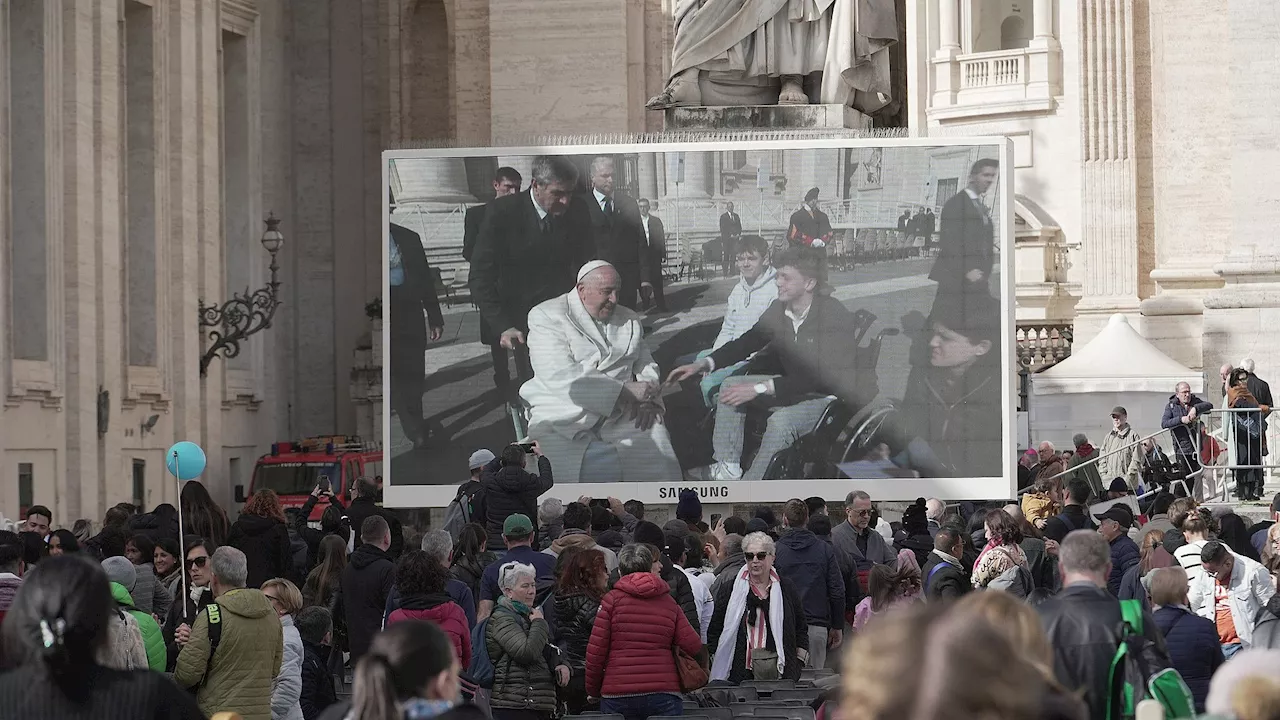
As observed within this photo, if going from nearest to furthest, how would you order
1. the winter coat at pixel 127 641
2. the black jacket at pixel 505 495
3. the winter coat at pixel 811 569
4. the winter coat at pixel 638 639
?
the winter coat at pixel 127 641, the winter coat at pixel 638 639, the winter coat at pixel 811 569, the black jacket at pixel 505 495

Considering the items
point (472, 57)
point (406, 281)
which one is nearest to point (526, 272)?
point (406, 281)

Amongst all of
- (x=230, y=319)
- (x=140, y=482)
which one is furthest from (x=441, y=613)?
(x=230, y=319)

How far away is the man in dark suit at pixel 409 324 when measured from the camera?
1978cm

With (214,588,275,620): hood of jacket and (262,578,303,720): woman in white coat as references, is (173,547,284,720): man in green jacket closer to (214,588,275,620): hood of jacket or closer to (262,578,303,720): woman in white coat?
(214,588,275,620): hood of jacket

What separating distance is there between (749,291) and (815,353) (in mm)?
805

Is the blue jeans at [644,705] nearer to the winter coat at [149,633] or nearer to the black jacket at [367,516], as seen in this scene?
the winter coat at [149,633]

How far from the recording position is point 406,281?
1984 centimetres

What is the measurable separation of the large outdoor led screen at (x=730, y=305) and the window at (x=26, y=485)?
10585 millimetres

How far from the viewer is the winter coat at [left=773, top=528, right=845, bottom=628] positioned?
1379 cm

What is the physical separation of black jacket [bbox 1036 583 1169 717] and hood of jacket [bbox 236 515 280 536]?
7.86 metres

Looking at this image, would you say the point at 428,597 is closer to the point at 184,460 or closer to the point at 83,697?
the point at 184,460

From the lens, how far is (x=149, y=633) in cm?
1011

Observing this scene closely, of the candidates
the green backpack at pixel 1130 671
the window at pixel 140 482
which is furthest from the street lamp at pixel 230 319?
the green backpack at pixel 1130 671

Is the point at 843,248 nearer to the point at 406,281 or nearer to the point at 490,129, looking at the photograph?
the point at 406,281
